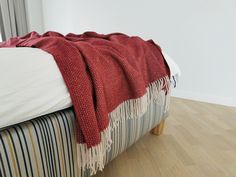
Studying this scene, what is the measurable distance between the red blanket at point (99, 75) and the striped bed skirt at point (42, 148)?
7 centimetres

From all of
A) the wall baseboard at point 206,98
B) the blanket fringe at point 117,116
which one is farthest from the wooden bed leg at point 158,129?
the wall baseboard at point 206,98

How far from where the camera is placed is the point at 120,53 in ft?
3.43

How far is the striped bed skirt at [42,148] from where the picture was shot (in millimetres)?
602

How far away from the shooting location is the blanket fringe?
777 millimetres

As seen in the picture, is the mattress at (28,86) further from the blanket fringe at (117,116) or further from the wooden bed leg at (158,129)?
the wooden bed leg at (158,129)

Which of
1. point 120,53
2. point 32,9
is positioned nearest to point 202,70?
point 120,53

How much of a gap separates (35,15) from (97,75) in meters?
2.90

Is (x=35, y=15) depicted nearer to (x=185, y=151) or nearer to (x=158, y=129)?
(x=158, y=129)

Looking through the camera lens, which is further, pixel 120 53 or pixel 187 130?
pixel 187 130

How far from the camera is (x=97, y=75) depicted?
0.79 metres

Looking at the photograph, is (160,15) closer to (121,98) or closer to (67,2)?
(67,2)

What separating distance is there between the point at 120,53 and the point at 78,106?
1.44 feet

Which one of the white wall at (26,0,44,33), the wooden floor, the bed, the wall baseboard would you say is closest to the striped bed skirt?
the bed

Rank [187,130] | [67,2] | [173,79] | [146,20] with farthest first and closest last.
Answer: [67,2]
[146,20]
[187,130]
[173,79]
